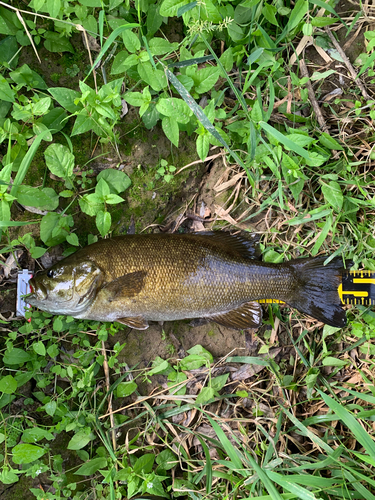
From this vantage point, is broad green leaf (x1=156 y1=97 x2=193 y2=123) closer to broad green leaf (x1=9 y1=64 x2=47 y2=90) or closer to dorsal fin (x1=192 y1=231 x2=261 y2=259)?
dorsal fin (x1=192 y1=231 x2=261 y2=259)

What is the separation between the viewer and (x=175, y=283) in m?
2.85

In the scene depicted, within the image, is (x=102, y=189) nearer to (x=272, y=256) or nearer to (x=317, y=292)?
(x=272, y=256)

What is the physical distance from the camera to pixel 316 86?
3.22 meters

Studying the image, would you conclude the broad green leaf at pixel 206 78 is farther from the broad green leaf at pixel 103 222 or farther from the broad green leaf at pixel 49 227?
the broad green leaf at pixel 49 227

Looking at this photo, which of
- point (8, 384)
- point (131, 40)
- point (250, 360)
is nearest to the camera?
point (131, 40)

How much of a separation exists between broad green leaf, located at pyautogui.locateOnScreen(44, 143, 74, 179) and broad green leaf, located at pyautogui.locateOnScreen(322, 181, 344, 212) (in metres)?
2.33

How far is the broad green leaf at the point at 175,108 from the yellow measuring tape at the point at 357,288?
6.19 ft

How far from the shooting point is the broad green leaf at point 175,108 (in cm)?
265

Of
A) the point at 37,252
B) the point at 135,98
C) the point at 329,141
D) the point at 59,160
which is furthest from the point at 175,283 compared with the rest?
the point at 329,141

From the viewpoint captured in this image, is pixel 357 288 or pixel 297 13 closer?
pixel 297 13

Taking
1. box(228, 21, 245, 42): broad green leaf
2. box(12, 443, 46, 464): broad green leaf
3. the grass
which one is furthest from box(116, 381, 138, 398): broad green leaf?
box(228, 21, 245, 42): broad green leaf

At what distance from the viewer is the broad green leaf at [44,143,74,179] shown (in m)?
2.87

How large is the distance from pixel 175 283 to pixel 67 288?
0.96 m

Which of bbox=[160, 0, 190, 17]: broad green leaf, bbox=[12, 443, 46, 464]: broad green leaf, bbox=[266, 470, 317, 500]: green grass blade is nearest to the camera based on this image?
bbox=[266, 470, 317, 500]: green grass blade
